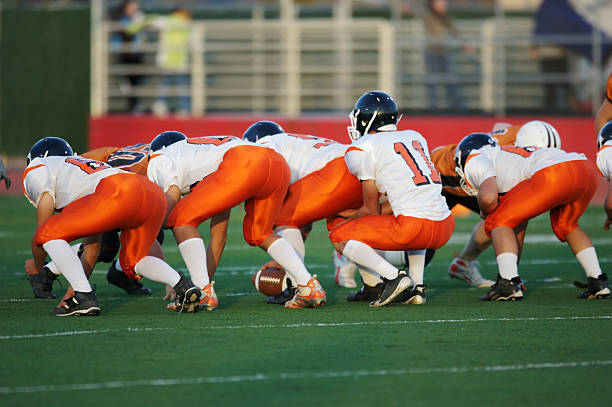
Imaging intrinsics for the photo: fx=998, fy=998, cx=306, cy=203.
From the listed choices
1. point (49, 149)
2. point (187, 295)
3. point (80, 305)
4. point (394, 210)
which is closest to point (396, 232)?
point (394, 210)

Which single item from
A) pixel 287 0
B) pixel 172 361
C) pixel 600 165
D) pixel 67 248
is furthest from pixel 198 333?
pixel 287 0

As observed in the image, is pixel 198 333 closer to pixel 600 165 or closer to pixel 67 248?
pixel 67 248

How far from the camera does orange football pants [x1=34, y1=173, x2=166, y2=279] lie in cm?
612

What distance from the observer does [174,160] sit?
674 centimetres

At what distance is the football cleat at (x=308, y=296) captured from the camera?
21.5 feet

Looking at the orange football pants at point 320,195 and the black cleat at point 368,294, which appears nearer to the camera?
the black cleat at point 368,294

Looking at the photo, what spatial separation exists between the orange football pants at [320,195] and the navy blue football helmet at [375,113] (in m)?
0.38

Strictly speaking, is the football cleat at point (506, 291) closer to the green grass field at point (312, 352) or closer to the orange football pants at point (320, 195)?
the green grass field at point (312, 352)

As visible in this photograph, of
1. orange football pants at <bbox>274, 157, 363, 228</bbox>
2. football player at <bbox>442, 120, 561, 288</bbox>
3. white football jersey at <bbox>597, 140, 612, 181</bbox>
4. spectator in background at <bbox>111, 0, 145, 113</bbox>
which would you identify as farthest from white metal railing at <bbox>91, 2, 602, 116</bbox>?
orange football pants at <bbox>274, 157, 363, 228</bbox>

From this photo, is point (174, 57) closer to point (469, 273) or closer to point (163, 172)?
point (469, 273)

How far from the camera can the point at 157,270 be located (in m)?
6.39

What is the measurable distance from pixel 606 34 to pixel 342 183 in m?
10.4

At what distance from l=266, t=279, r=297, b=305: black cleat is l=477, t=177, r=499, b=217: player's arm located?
4.85 ft

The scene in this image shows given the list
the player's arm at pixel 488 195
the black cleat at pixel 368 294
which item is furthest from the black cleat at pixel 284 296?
the player's arm at pixel 488 195
